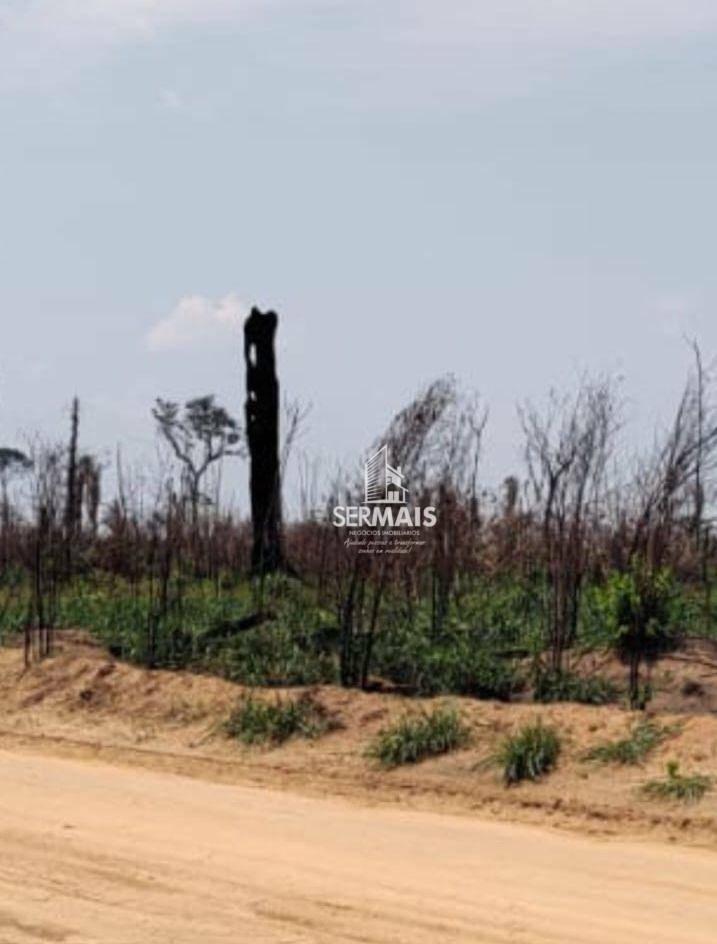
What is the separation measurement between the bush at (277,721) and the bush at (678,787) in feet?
10.2

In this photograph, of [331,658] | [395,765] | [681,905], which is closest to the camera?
[681,905]

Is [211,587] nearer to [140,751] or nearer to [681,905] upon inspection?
[140,751]

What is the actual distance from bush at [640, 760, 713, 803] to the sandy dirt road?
862 millimetres

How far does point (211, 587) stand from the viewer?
1883 cm

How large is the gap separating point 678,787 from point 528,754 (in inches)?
47.4

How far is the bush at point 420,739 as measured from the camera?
11383 mm

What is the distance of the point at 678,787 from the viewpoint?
9.86 m

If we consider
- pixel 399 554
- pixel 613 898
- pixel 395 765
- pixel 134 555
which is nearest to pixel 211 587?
pixel 134 555

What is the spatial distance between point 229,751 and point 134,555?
7167mm

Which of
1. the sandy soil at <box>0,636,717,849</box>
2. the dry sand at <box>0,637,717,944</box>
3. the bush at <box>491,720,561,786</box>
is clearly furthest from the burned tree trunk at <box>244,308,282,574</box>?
the bush at <box>491,720,561,786</box>

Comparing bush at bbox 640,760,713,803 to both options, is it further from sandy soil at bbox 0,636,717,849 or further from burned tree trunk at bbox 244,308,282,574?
burned tree trunk at bbox 244,308,282,574

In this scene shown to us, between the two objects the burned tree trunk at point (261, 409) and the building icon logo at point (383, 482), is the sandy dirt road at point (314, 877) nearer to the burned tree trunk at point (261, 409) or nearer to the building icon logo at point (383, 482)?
the building icon logo at point (383, 482)
